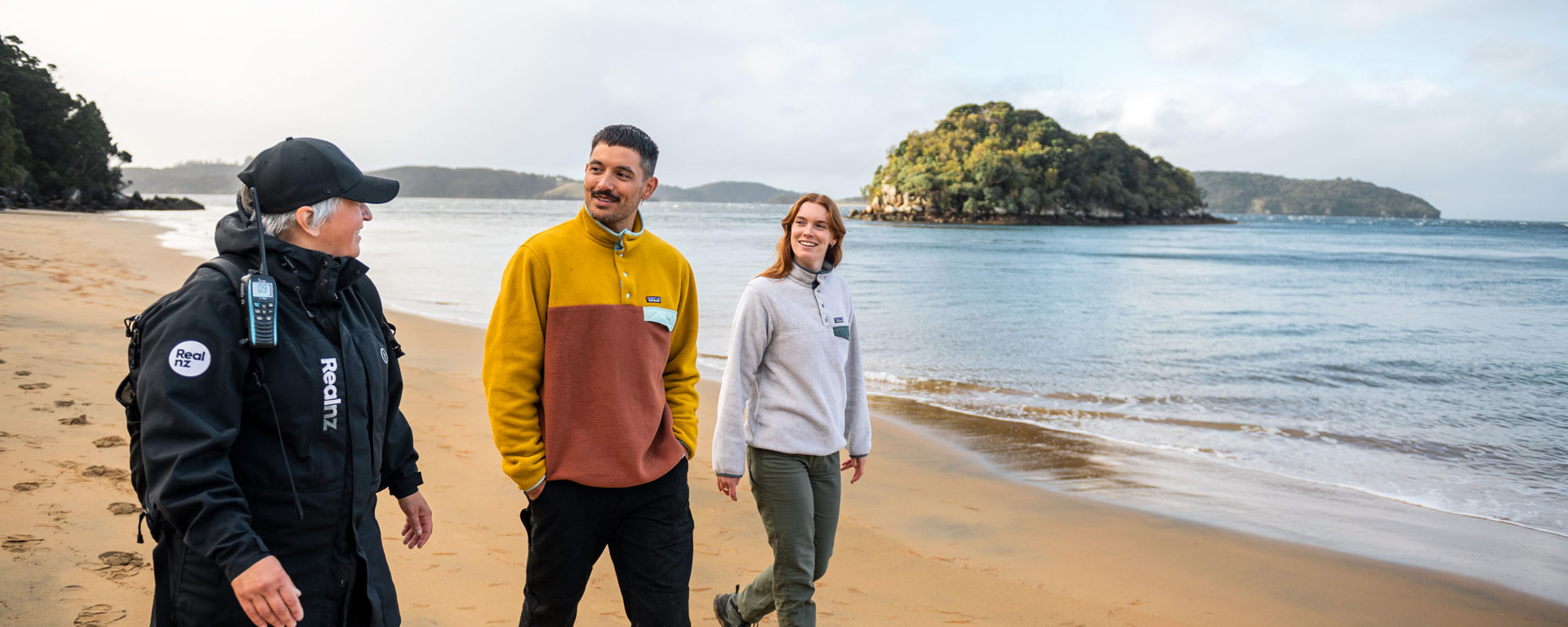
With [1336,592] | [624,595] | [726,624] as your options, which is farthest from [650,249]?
[1336,592]

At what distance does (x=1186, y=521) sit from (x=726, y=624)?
11.6 feet

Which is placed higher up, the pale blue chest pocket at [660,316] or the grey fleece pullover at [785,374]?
the pale blue chest pocket at [660,316]

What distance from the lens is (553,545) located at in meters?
2.44

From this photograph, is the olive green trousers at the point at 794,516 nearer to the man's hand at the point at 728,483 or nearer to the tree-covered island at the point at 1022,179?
the man's hand at the point at 728,483

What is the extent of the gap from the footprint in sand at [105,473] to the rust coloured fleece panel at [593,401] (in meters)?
3.63

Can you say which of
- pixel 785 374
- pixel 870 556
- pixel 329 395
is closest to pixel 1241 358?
pixel 870 556

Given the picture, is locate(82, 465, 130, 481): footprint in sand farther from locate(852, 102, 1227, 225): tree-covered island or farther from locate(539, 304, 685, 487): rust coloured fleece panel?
locate(852, 102, 1227, 225): tree-covered island

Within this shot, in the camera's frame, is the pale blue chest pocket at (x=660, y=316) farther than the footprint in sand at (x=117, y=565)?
No

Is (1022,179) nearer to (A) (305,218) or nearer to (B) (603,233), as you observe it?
(B) (603,233)

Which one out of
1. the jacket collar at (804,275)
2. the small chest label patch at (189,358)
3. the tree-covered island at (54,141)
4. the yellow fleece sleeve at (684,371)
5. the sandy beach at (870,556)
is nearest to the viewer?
the small chest label patch at (189,358)

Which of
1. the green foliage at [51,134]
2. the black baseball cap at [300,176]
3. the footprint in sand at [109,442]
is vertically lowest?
the footprint in sand at [109,442]

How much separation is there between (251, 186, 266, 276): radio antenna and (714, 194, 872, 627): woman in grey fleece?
154cm

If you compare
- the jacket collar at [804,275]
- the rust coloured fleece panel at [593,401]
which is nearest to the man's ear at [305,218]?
the rust coloured fleece panel at [593,401]

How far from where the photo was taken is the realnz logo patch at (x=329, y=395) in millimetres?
1846
